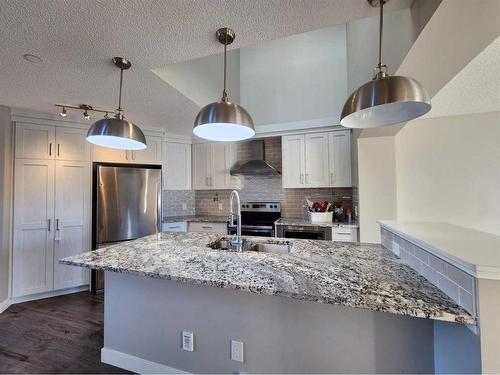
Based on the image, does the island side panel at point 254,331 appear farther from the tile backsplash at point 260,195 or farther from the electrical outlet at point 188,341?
the tile backsplash at point 260,195

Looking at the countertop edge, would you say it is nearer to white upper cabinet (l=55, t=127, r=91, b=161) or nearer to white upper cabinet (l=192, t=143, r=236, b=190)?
white upper cabinet (l=55, t=127, r=91, b=161)

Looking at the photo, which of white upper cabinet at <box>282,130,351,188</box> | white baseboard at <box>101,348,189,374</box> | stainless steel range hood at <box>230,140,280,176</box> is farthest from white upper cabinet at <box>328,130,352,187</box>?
white baseboard at <box>101,348,189,374</box>

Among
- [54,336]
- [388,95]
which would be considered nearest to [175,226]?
[54,336]

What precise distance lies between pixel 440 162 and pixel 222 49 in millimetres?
2692

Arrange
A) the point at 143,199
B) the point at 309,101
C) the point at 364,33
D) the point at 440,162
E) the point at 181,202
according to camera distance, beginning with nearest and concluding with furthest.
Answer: the point at 364,33, the point at 440,162, the point at 143,199, the point at 309,101, the point at 181,202

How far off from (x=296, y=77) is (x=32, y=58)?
357 cm

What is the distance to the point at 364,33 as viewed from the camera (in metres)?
2.23

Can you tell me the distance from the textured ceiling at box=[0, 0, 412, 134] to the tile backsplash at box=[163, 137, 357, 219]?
7.60 ft

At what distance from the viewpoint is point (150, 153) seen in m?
3.63

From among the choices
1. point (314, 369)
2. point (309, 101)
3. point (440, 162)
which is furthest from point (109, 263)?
point (309, 101)

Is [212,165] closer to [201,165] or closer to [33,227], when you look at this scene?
[201,165]

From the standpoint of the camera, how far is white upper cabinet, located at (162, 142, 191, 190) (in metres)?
3.92

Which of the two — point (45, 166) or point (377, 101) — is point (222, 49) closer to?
point (377, 101)

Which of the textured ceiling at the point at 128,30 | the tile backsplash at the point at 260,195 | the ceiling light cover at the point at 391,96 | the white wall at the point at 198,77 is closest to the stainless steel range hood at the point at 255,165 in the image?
the tile backsplash at the point at 260,195
